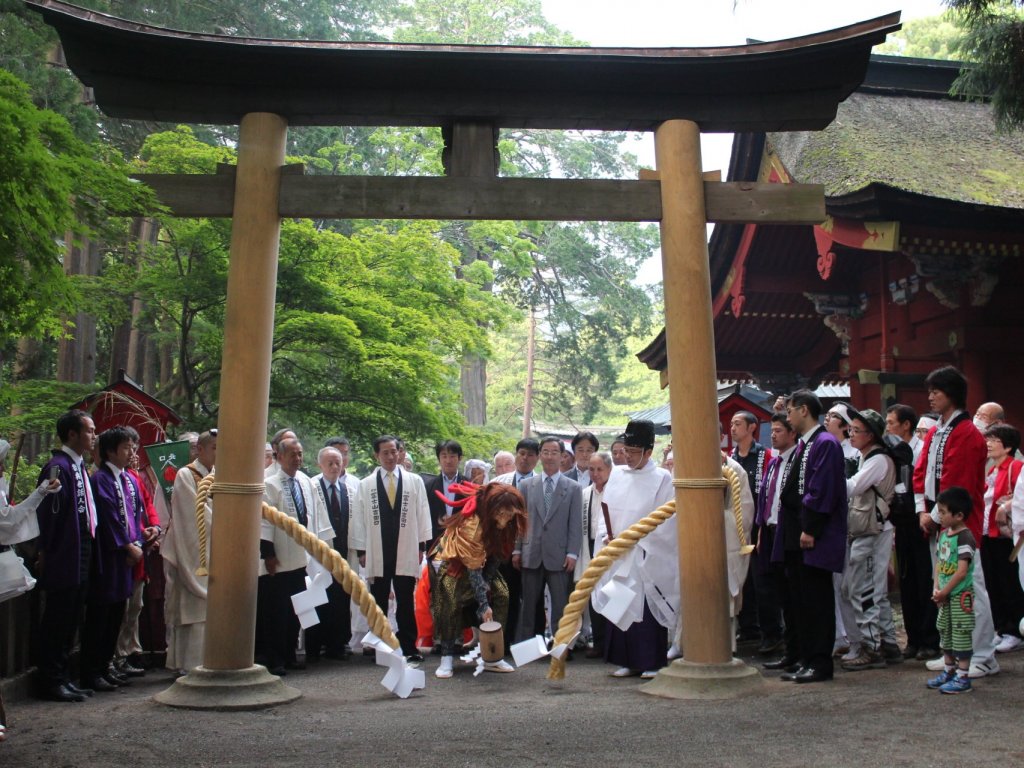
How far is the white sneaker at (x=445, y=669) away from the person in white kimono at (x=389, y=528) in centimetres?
120

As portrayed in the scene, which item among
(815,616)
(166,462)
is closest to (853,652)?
(815,616)

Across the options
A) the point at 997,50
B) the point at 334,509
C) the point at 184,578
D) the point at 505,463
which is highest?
the point at 997,50

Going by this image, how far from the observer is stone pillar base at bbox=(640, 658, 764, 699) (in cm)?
580

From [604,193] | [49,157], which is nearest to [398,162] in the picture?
[604,193]

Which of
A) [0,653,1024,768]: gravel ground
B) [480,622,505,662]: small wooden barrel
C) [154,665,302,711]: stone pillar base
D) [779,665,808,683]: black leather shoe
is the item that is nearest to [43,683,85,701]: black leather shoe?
[0,653,1024,768]: gravel ground

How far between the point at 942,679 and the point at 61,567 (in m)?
5.36

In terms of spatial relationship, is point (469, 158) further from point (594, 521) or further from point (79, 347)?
point (79, 347)

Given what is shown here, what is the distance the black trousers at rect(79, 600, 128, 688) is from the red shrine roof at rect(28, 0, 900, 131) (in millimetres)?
3335

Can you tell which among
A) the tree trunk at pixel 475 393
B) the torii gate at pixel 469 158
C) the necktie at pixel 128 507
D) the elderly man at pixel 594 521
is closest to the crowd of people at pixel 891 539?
the torii gate at pixel 469 158

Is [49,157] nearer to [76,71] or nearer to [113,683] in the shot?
[76,71]

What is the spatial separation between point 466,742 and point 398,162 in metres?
19.2

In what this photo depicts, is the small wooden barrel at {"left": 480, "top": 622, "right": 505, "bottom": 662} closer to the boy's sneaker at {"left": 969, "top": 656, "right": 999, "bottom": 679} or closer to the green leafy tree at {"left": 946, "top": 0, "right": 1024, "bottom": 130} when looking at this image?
the boy's sneaker at {"left": 969, "top": 656, "right": 999, "bottom": 679}

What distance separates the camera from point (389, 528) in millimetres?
8586

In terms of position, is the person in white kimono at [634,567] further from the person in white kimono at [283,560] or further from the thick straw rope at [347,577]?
the person in white kimono at [283,560]
